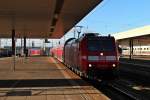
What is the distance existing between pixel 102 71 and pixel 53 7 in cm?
1386

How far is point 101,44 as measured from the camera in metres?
25.0

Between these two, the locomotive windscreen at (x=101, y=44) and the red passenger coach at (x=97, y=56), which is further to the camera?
the locomotive windscreen at (x=101, y=44)

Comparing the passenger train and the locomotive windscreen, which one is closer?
the passenger train

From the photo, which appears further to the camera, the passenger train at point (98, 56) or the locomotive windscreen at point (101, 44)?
the locomotive windscreen at point (101, 44)

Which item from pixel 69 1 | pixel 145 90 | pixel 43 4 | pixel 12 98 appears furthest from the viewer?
pixel 43 4

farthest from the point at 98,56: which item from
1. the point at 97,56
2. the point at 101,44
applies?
the point at 101,44

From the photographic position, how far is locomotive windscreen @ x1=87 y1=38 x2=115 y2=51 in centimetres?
2483

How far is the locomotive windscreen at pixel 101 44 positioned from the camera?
2483cm

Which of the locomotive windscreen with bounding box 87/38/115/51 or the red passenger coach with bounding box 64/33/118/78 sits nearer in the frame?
the red passenger coach with bounding box 64/33/118/78

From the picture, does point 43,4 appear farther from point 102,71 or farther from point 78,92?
point 78,92

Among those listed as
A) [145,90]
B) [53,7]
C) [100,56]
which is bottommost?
[145,90]

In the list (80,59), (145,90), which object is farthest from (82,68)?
(145,90)

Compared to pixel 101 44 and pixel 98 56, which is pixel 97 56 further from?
pixel 101 44

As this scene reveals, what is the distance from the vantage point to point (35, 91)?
17734mm
